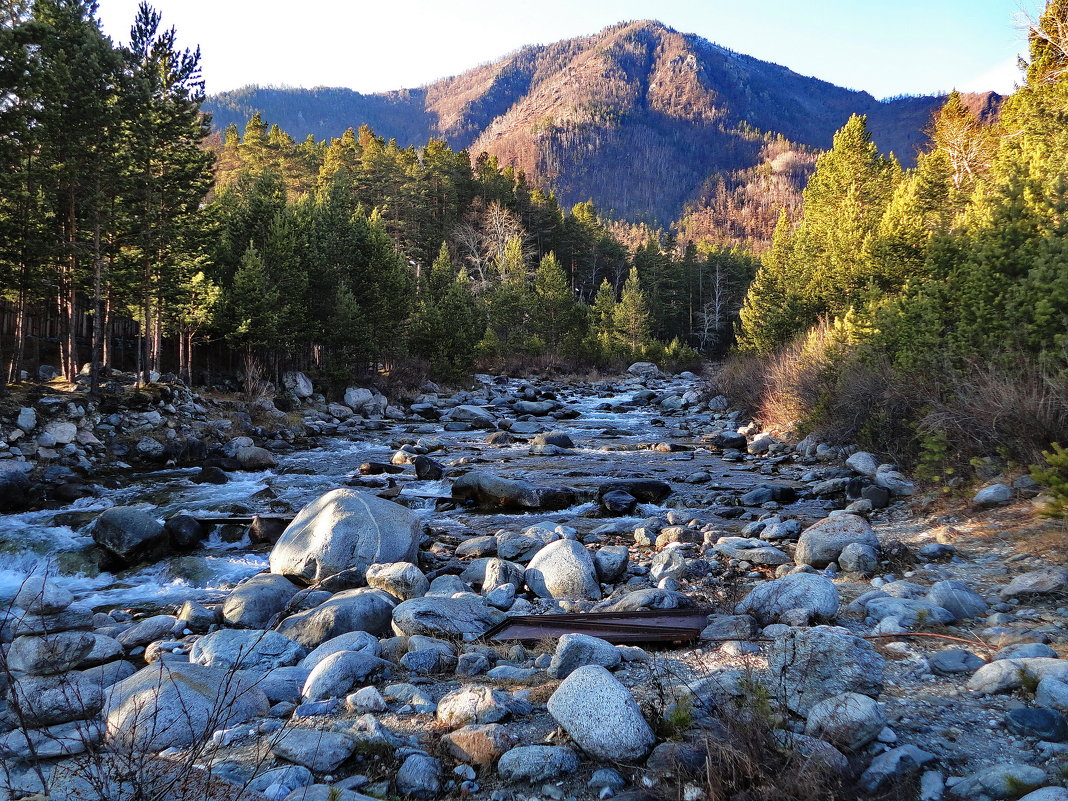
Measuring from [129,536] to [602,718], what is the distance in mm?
8414

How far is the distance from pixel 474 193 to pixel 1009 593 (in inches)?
2631

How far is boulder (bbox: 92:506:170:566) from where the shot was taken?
9.18 metres

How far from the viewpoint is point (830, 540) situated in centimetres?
791

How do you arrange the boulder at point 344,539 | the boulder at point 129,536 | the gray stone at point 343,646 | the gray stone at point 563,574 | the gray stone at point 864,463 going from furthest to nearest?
the gray stone at point 864,463, the boulder at point 129,536, the boulder at point 344,539, the gray stone at point 563,574, the gray stone at point 343,646

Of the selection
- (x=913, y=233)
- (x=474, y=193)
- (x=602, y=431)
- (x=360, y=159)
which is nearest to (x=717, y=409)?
(x=602, y=431)

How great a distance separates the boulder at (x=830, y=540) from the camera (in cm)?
777

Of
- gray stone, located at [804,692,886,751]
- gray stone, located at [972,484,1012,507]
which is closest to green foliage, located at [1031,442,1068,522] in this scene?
gray stone, located at [972,484,1012,507]

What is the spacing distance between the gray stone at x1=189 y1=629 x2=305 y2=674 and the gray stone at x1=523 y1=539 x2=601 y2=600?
2819mm

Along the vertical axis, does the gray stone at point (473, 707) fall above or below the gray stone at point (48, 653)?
above

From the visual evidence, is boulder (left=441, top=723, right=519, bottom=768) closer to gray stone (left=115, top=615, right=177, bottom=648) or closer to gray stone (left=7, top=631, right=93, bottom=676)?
gray stone (left=7, top=631, right=93, bottom=676)

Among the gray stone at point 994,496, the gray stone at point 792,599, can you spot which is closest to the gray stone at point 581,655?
the gray stone at point 792,599

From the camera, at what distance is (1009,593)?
581 centimetres

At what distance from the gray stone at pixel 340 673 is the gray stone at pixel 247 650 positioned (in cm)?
78

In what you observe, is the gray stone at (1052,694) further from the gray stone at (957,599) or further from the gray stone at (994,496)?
the gray stone at (994,496)
